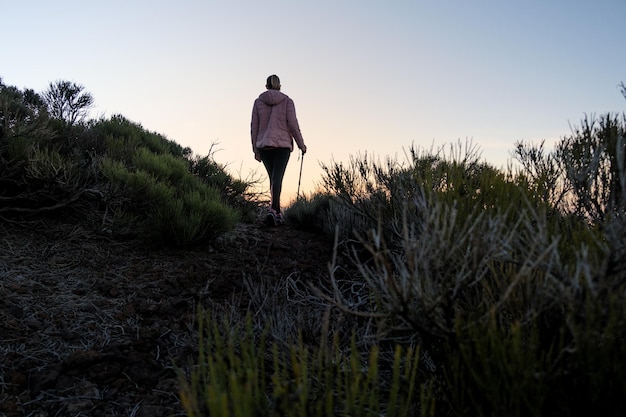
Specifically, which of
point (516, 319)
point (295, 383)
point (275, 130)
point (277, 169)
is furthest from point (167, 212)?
point (516, 319)

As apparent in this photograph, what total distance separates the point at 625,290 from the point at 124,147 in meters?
6.64

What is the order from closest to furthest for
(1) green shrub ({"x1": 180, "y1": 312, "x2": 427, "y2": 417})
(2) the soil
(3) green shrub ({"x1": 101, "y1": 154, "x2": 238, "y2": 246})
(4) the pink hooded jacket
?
(1) green shrub ({"x1": 180, "y1": 312, "x2": 427, "y2": 417}) < (2) the soil < (3) green shrub ({"x1": 101, "y1": 154, "x2": 238, "y2": 246}) < (4) the pink hooded jacket

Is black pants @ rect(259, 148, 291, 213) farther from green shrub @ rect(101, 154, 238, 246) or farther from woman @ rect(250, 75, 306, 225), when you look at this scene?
green shrub @ rect(101, 154, 238, 246)

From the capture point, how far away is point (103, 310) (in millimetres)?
3328

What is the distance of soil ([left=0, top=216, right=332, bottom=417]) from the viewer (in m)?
2.44

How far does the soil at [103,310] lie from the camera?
8.00 feet

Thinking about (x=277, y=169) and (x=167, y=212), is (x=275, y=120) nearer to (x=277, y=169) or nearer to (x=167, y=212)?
(x=277, y=169)

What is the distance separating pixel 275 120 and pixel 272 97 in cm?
38

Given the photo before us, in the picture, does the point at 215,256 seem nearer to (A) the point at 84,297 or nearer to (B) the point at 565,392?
(A) the point at 84,297

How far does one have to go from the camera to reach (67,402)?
2373mm

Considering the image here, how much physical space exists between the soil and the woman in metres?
2.03

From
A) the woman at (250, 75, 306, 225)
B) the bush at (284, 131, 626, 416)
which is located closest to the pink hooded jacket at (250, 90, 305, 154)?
the woman at (250, 75, 306, 225)

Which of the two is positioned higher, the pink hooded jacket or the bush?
the pink hooded jacket

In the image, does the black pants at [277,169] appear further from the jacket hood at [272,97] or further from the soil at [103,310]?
the soil at [103,310]
